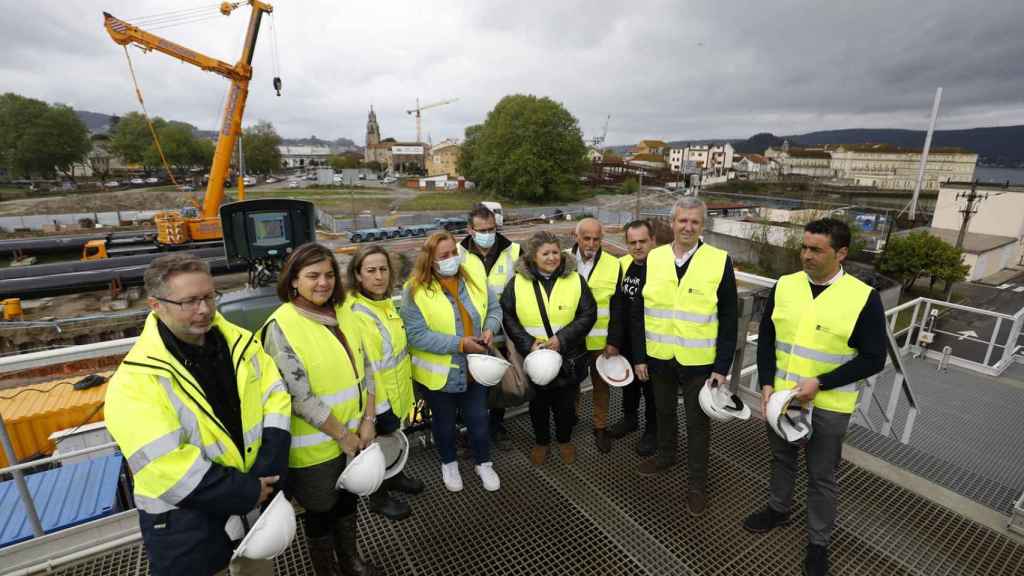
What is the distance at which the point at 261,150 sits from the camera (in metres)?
62.2

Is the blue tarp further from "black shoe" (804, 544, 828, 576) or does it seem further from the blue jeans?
"black shoe" (804, 544, 828, 576)

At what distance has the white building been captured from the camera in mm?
119438

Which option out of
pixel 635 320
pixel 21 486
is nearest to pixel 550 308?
pixel 635 320

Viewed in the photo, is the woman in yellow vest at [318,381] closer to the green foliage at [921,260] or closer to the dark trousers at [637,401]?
the dark trousers at [637,401]

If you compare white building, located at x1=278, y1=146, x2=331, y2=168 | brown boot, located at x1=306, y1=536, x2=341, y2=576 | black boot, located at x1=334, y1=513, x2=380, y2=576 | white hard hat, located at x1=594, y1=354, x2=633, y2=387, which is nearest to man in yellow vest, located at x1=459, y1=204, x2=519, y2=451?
white hard hat, located at x1=594, y1=354, x2=633, y2=387

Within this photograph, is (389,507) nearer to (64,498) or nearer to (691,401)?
(691,401)

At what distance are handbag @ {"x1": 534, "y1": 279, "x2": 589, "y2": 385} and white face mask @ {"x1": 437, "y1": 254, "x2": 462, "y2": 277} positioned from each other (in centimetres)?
55

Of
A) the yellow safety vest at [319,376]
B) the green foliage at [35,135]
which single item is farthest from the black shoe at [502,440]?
the green foliage at [35,135]

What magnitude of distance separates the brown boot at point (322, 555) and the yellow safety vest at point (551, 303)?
1632 mm

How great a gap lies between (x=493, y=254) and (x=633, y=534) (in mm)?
2052

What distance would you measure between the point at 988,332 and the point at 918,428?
22344 millimetres

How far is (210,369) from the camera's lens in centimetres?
166

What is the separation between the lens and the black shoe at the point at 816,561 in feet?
7.73

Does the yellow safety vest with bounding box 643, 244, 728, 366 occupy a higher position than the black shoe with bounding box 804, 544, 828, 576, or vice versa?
the yellow safety vest with bounding box 643, 244, 728, 366
